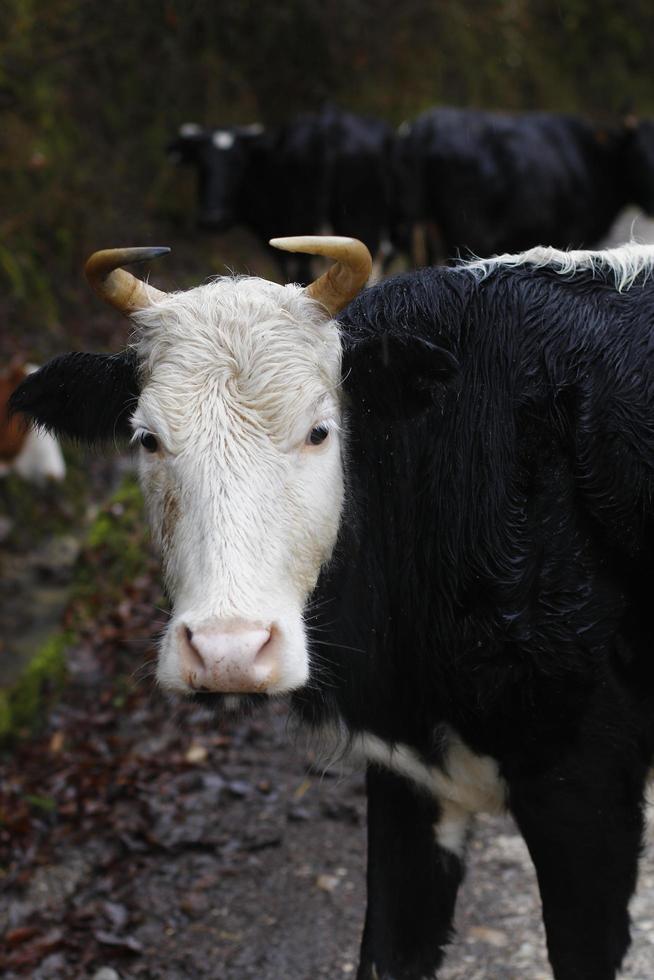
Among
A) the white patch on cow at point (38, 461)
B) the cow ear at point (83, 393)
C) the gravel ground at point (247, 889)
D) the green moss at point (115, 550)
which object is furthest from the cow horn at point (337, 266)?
the white patch on cow at point (38, 461)

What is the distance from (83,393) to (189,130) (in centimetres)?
1119

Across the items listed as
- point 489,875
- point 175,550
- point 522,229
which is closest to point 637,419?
point 175,550

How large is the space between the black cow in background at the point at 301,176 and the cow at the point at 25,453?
192 inches

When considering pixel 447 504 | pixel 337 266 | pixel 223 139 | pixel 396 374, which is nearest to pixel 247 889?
pixel 447 504

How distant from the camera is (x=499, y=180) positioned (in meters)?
12.3

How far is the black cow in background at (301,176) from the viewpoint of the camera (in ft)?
42.2

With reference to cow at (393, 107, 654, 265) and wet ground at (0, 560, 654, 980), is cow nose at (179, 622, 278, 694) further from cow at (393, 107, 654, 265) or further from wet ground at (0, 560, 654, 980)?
cow at (393, 107, 654, 265)

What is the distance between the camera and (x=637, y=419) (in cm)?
293

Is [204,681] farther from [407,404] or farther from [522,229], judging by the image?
[522,229]

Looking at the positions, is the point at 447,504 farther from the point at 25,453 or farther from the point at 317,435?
the point at 25,453

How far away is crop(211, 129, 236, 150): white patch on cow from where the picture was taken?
13359mm

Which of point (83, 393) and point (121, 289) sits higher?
point (121, 289)

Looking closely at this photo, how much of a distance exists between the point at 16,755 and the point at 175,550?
3131 millimetres

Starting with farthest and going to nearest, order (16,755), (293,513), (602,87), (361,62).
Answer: (602,87)
(361,62)
(16,755)
(293,513)
